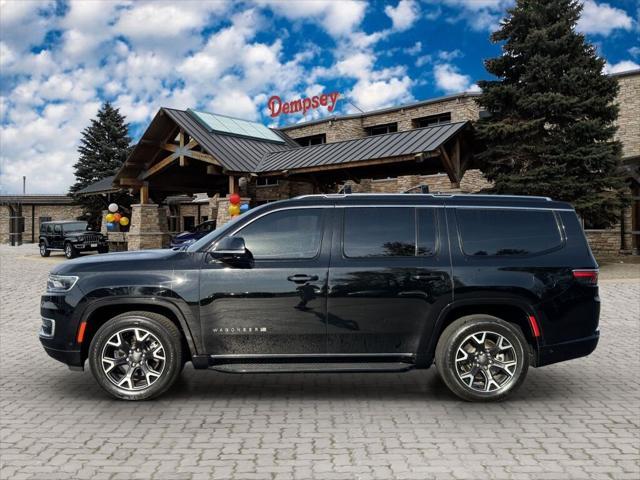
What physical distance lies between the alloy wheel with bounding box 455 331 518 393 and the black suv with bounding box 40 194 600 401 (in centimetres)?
1

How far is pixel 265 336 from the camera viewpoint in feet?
18.4

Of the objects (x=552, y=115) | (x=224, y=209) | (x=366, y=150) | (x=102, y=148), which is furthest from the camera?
(x=102, y=148)

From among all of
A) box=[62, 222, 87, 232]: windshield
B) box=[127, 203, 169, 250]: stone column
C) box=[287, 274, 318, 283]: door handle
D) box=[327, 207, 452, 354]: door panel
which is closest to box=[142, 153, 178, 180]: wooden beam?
box=[127, 203, 169, 250]: stone column

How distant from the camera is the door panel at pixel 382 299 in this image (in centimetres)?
561

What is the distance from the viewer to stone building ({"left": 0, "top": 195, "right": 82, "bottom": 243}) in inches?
2138

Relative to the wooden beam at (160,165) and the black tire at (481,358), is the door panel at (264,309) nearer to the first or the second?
the black tire at (481,358)

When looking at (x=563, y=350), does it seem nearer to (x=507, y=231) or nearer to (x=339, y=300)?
(x=507, y=231)

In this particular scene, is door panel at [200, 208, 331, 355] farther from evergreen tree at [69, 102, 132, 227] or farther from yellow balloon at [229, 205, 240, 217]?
evergreen tree at [69, 102, 132, 227]

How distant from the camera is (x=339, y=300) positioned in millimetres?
5602

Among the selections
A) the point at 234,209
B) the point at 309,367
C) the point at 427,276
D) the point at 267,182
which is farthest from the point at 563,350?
the point at 267,182

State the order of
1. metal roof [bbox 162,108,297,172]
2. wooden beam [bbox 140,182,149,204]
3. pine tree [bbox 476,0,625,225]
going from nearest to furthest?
pine tree [bbox 476,0,625,225], metal roof [bbox 162,108,297,172], wooden beam [bbox 140,182,149,204]

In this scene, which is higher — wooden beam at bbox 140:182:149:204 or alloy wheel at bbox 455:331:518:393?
wooden beam at bbox 140:182:149:204

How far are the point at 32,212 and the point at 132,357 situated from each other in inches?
2159

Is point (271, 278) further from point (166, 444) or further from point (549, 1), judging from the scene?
point (549, 1)
